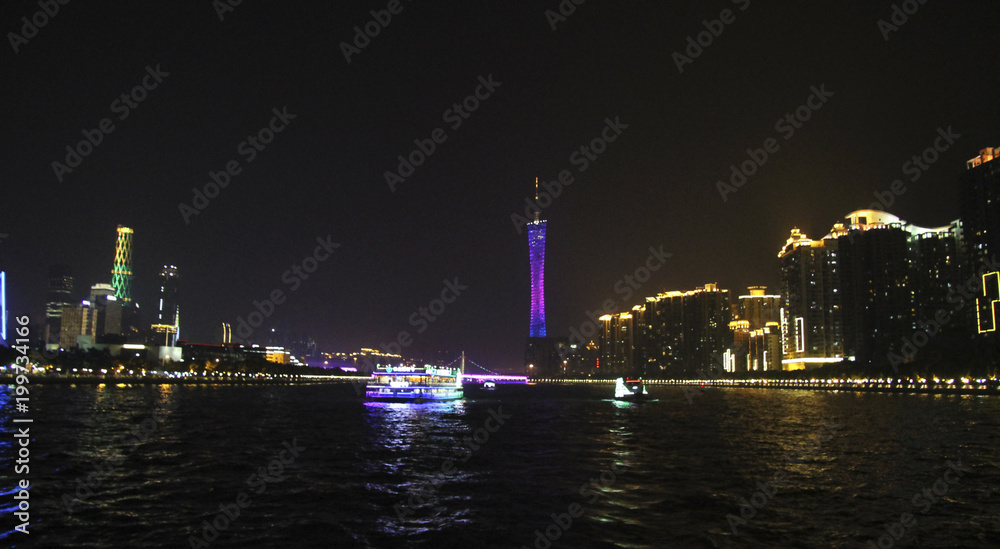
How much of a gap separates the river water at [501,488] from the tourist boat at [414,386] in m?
49.1

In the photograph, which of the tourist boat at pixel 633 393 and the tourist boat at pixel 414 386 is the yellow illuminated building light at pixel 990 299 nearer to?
the tourist boat at pixel 633 393

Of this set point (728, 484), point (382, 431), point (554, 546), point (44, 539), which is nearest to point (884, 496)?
point (728, 484)

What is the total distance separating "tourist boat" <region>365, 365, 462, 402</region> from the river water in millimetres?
49057

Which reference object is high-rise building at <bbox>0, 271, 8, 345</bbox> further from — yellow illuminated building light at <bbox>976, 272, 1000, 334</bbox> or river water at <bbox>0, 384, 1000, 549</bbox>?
yellow illuminated building light at <bbox>976, 272, 1000, 334</bbox>

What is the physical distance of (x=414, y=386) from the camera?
104 m

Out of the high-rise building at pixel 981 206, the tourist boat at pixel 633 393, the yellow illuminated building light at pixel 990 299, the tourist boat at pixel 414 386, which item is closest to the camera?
the tourist boat at pixel 414 386

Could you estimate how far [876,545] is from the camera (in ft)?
65.0

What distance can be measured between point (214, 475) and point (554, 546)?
17.1 m

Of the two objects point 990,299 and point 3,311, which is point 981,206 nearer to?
point 990,299

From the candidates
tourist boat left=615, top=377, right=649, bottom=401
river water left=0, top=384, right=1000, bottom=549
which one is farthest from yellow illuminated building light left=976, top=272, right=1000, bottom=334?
river water left=0, top=384, right=1000, bottom=549

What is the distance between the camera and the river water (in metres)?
20.8

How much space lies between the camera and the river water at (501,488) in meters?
20.8

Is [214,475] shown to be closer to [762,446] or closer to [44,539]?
[44,539]

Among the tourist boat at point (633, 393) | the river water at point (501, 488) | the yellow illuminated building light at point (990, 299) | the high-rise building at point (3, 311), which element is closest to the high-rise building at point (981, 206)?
the yellow illuminated building light at point (990, 299)
